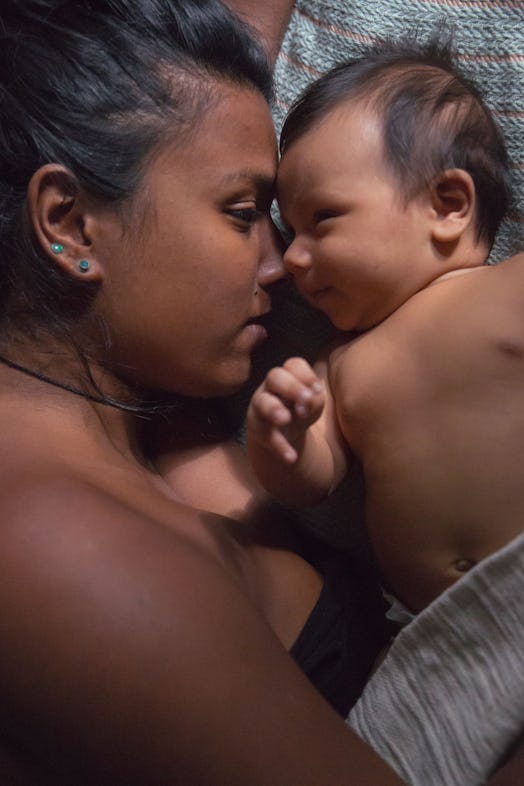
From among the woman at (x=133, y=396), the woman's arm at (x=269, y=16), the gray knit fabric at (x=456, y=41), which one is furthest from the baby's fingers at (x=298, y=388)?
the woman's arm at (x=269, y=16)

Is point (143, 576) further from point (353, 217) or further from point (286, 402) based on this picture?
point (353, 217)

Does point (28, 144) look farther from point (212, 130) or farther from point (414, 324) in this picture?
point (414, 324)

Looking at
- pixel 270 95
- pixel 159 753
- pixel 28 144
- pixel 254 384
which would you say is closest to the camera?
pixel 159 753

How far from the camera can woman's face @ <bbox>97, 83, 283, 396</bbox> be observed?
83cm

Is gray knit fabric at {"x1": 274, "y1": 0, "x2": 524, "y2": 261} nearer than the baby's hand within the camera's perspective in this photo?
No

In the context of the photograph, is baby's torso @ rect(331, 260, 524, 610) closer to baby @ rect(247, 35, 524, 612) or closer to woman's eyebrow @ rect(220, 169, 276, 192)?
baby @ rect(247, 35, 524, 612)

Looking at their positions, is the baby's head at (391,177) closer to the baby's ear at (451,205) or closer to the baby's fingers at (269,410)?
the baby's ear at (451,205)

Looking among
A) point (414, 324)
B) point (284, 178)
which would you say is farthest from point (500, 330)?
point (284, 178)

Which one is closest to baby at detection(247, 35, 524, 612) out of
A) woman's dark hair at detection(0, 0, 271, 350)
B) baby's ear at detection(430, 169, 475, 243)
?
baby's ear at detection(430, 169, 475, 243)

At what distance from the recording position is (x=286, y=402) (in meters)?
0.75

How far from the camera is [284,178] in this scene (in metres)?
0.91

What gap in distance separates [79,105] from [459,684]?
66 centimetres

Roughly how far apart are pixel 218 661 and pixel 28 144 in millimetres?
518

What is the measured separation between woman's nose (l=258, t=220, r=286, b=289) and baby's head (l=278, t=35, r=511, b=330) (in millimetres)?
27
